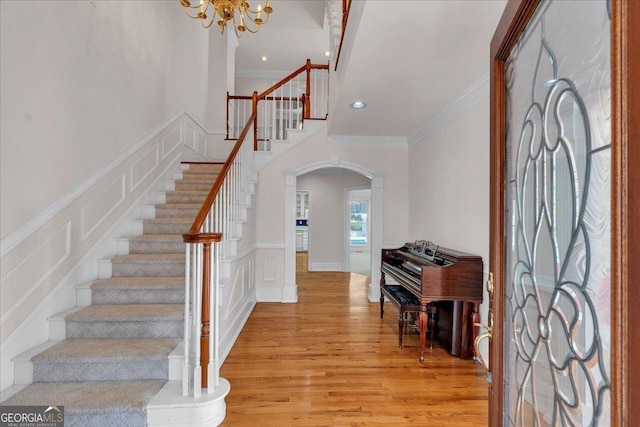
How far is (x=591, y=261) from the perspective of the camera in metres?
0.68

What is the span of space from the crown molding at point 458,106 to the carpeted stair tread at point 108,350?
3.25 m

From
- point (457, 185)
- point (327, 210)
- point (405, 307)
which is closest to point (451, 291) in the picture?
point (405, 307)

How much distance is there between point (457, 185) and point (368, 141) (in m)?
1.88

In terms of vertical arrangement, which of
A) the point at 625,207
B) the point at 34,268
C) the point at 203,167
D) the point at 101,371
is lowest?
the point at 101,371

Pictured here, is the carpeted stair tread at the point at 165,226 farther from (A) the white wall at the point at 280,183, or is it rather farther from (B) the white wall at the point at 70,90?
(A) the white wall at the point at 280,183

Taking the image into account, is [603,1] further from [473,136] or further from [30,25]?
[30,25]

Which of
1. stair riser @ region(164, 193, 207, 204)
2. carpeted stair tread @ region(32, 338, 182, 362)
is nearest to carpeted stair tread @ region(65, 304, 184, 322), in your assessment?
carpeted stair tread @ region(32, 338, 182, 362)

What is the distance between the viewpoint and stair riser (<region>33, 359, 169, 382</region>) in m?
2.05

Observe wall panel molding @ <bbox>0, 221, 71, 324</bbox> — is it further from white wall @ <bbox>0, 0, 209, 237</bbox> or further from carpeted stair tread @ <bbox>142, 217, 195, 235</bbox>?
carpeted stair tread @ <bbox>142, 217, 195, 235</bbox>

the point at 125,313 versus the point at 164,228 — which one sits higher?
the point at 164,228

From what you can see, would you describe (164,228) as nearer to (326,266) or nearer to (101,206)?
(101,206)

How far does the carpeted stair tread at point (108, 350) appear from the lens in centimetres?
208

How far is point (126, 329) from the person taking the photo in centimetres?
239

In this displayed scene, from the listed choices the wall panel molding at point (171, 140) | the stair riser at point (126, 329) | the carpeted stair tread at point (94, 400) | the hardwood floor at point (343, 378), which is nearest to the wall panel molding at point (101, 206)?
the stair riser at point (126, 329)
